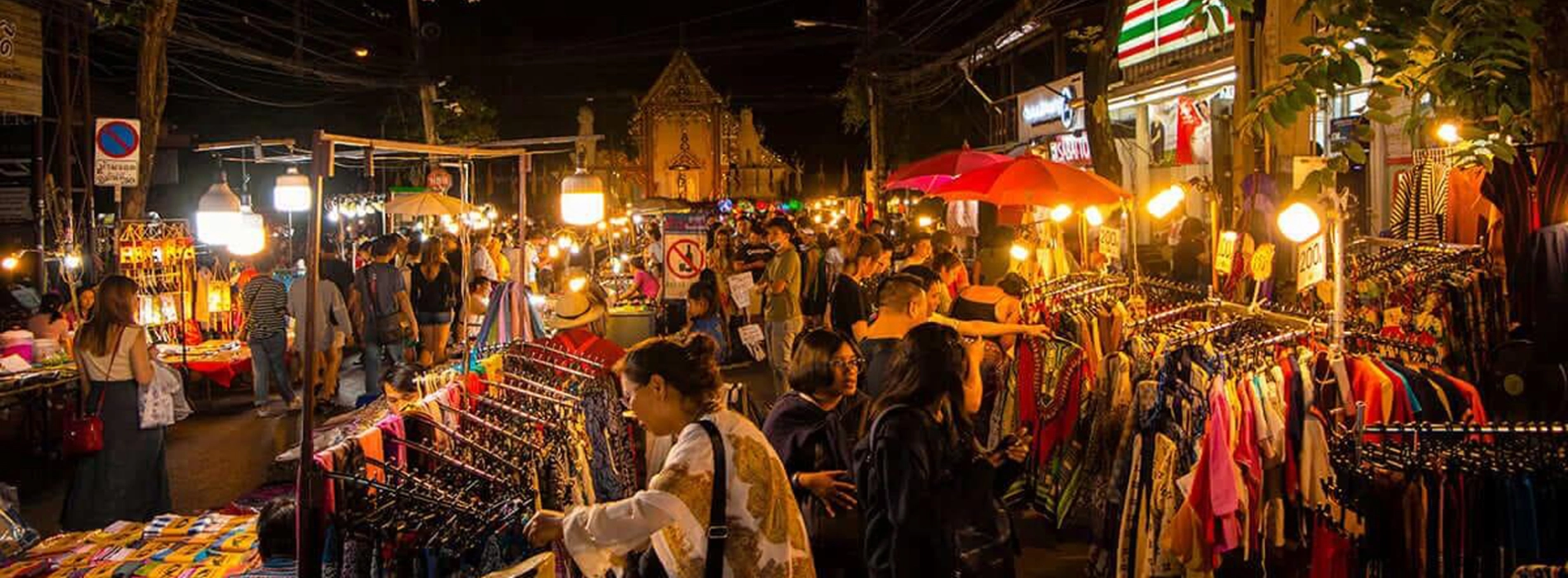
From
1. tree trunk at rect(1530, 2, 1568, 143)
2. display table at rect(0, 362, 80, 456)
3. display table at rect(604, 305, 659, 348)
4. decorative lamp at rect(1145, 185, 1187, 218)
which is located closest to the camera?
tree trunk at rect(1530, 2, 1568, 143)

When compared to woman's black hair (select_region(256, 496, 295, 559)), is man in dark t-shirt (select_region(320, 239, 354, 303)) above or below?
above

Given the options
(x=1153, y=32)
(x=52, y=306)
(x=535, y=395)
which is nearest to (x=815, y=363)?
(x=535, y=395)

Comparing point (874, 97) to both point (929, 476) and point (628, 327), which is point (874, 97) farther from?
point (929, 476)

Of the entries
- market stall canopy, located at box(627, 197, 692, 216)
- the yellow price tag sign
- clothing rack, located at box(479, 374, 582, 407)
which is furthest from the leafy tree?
market stall canopy, located at box(627, 197, 692, 216)

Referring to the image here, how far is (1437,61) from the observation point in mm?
5320

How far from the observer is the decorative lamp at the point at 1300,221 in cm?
545

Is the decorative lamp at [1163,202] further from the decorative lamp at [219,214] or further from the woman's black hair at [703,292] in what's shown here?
the decorative lamp at [219,214]

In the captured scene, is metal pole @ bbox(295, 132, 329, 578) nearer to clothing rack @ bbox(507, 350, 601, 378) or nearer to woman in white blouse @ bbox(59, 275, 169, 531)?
clothing rack @ bbox(507, 350, 601, 378)

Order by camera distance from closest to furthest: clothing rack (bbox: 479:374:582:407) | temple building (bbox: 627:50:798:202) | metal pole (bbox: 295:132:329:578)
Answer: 1. metal pole (bbox: 295:132:329:578)
2. clothing rack (bbox: 479:374:582:407)
3. temple building (bbox: 627:50:798:202)

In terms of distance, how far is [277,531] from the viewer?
4402 mm

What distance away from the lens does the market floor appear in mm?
7199

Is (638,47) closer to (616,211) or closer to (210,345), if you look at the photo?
(616,211)

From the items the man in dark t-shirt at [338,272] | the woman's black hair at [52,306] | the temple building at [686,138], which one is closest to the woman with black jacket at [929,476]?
the man in dark t-shirt at [338,272]

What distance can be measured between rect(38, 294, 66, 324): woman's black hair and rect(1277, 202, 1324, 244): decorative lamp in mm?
11479
